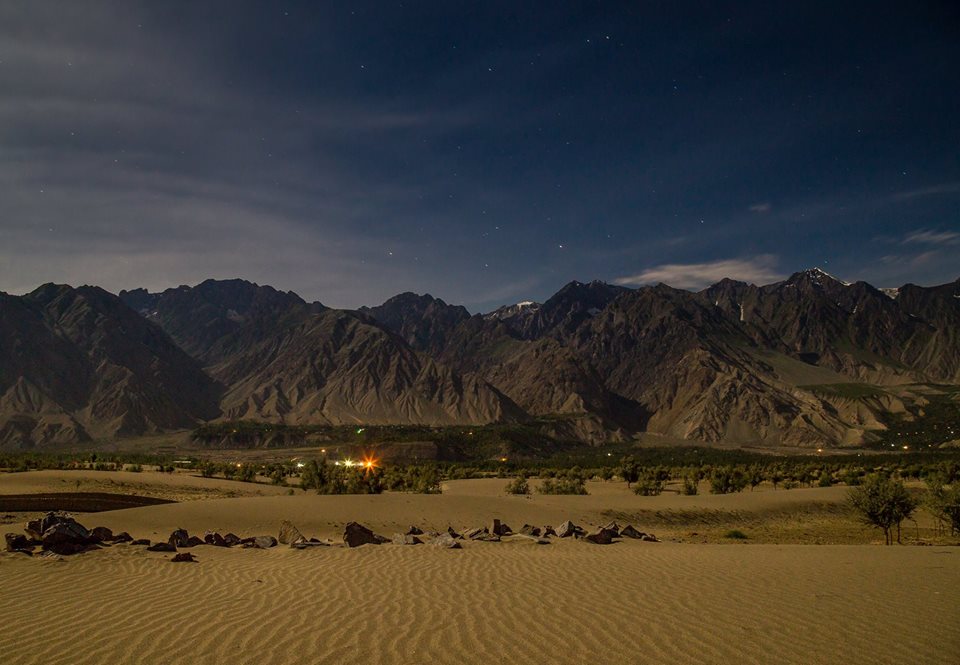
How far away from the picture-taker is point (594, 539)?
19109 mm

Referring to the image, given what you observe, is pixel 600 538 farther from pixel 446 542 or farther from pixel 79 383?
pixel 79 383

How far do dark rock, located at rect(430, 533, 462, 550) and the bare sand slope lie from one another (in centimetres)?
239

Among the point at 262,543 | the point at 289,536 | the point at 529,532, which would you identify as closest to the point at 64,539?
the point at 262,543

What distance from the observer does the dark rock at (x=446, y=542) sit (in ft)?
54.5

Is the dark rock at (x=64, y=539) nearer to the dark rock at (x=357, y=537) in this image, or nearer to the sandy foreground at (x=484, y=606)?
the sandy foreground at (x=484, y=606)

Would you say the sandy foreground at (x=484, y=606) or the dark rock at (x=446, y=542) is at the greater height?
the sandy foreground at (x=484, y=606)

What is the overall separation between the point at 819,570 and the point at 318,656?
10957 mm

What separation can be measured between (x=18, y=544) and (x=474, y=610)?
10.9 meters

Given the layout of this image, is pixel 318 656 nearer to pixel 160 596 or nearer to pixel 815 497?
pixel 160 596

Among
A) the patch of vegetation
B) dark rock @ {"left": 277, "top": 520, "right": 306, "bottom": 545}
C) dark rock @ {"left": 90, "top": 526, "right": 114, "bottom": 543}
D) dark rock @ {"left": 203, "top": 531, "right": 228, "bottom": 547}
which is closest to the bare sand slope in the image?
dark rock @ {"left": 90, "top": 526, "right": 114, "bottom": 543}

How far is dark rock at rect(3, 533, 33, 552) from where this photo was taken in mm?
12873

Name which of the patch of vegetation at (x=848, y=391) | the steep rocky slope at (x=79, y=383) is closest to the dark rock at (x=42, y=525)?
the steep rocky slope at (x=79, y=383)

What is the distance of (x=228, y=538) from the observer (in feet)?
54.7

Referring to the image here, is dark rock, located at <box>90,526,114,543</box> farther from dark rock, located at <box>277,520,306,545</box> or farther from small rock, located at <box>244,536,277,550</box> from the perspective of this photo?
dark rock, located at <box>277,520,306,545</box>
